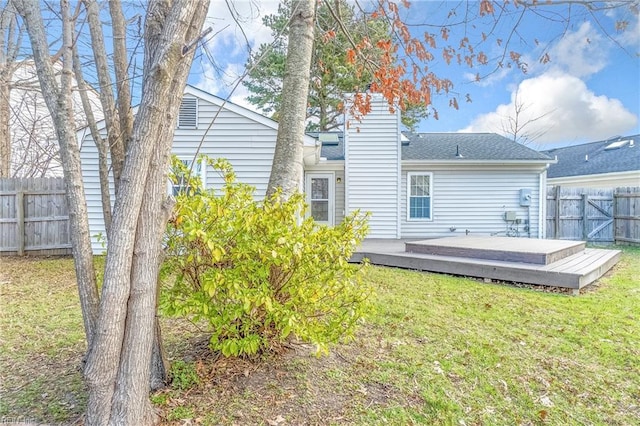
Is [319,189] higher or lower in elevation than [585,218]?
higher

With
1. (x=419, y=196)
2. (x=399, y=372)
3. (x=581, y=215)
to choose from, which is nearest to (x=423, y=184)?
(x=419, y=196)

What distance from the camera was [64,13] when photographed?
2266 mm

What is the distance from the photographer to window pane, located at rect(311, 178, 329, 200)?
11.6 m

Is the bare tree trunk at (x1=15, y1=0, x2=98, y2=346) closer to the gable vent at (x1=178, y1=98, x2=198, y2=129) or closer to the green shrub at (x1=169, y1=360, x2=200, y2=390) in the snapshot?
the green shrub at (x1=169, y1=360, x2=200, y2=390)

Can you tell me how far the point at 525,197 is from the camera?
11.3 meters

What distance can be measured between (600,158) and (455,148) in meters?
9.53

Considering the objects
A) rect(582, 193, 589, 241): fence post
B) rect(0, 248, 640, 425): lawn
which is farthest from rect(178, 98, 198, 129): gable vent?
rect(582, 193, 589, 241): fence post

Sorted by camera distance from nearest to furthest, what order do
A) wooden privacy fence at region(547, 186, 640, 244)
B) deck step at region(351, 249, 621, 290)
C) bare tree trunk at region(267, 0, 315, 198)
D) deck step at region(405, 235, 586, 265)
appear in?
bare tree trunk at region(267, 0, 315, 198)
deck step at region(351, 249, 621, 290)
deck step at region(405, 235, 586, 265)
wooden privacy fence at region(547, 186, 640, 244)

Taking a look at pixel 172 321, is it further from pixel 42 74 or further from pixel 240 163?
pixel 240 163

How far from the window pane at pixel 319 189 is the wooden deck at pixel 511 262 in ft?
12.4

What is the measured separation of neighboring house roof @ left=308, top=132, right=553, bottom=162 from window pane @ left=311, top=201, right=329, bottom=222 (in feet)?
4.94

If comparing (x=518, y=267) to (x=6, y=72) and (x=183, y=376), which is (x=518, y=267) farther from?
(x=6, y=72)

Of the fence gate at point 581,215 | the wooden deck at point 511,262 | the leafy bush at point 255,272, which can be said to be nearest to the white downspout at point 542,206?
the fence gate at point 581,215

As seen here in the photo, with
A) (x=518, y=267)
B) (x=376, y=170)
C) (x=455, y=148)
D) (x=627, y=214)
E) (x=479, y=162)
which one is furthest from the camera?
(x=455, y=148)
